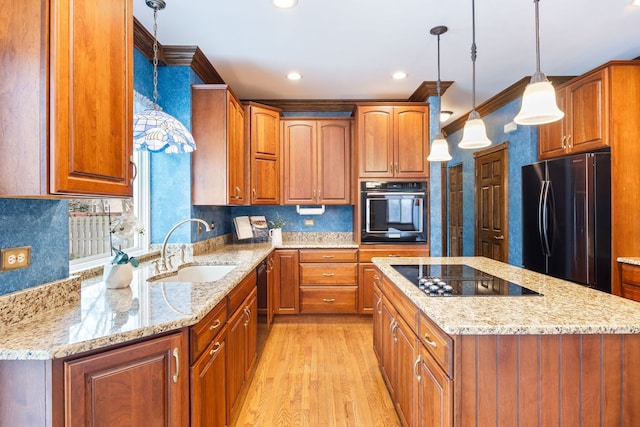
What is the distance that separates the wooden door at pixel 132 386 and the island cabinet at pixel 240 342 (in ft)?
1.04

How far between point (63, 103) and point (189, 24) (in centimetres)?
177

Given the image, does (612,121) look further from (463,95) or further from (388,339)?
(388,339)

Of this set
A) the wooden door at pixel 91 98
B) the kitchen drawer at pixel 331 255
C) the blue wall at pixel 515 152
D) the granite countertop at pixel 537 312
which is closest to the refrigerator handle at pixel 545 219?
the blue wall at pixel 515 152

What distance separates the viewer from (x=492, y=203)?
445cm

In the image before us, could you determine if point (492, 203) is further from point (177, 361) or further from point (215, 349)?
point (177, 361)

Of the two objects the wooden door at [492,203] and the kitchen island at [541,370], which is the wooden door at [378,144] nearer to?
the wooden door at [492,203]

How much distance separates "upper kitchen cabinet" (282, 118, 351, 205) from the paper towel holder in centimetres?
24

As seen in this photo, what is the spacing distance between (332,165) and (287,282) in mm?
1459

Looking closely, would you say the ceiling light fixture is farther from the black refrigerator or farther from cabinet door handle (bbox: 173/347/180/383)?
cabinet door handle (bbox: 173/347/180/383)

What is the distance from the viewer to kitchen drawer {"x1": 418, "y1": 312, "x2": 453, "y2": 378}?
4.02 ft

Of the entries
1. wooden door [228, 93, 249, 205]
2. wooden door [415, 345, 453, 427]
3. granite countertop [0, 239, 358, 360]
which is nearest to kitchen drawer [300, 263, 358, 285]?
wooden door [228, 93, 249, 205]

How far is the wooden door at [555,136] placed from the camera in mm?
3248

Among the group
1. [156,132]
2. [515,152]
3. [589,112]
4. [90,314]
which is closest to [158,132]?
[156,132]

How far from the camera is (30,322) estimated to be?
129 centimetres
